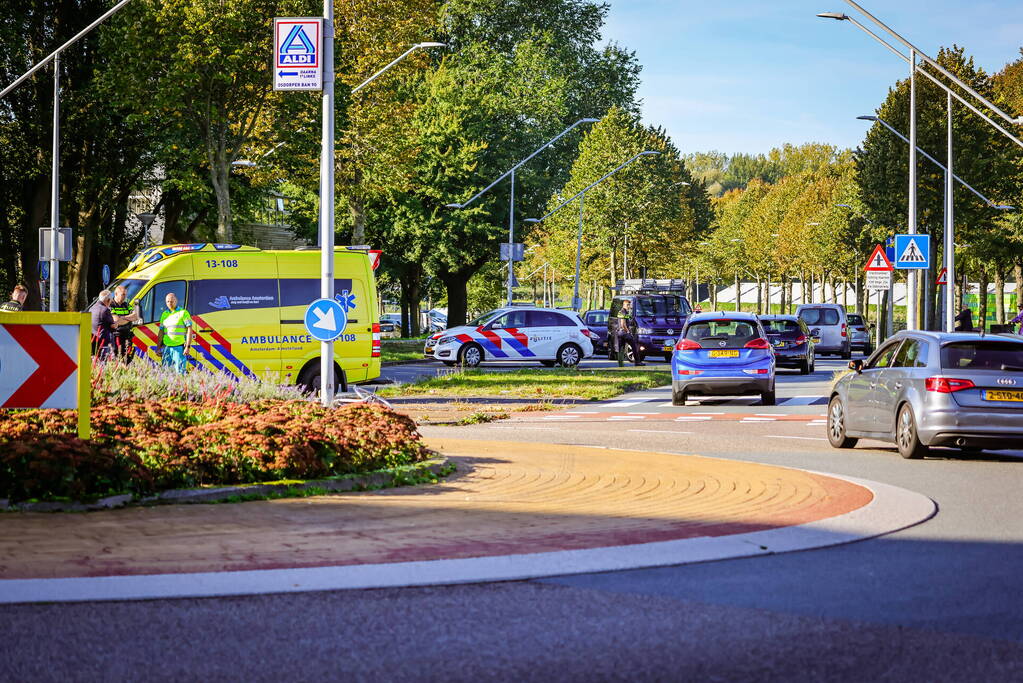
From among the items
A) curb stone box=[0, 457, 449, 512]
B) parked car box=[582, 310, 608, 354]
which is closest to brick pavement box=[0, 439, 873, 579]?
curb stone box=[0, 457, 449, 512]

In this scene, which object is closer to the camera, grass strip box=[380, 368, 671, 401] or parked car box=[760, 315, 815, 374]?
grass strip box=[380, 368, 671, 401]

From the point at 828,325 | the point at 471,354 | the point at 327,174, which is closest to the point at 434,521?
the point at 327,174

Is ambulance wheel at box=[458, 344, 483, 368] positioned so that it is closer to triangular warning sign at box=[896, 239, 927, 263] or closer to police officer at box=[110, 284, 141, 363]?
triangular warning sign at box=[896, 239, 927, 263]

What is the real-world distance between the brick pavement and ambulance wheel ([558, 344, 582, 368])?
25.1m

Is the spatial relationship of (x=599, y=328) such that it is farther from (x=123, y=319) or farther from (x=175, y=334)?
(x=175, y=334)

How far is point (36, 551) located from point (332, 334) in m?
6.93

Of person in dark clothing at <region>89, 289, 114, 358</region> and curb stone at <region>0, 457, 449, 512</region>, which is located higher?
person in dark clothing at <region>89, 289, 114, 358</region>

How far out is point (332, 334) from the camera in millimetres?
14367

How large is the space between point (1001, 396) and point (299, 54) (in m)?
8.41

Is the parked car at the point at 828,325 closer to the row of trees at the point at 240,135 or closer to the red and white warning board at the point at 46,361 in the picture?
the row of trees at the point at 240,135

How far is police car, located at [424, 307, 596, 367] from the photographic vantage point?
36781 millimetres

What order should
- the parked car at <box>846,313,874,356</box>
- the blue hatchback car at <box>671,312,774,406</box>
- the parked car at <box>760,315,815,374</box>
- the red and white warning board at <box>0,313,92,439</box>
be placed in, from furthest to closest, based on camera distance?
the parked car at <box>846,313,874,356</box>, the parked car at <box>760,315,815,374</box>, the blue hatchback car at <box>671,312,774,406</box>, the red and white warning board at <box>0,313,92,439</box>

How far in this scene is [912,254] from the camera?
28953 mm

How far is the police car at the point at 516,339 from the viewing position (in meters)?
36.8
